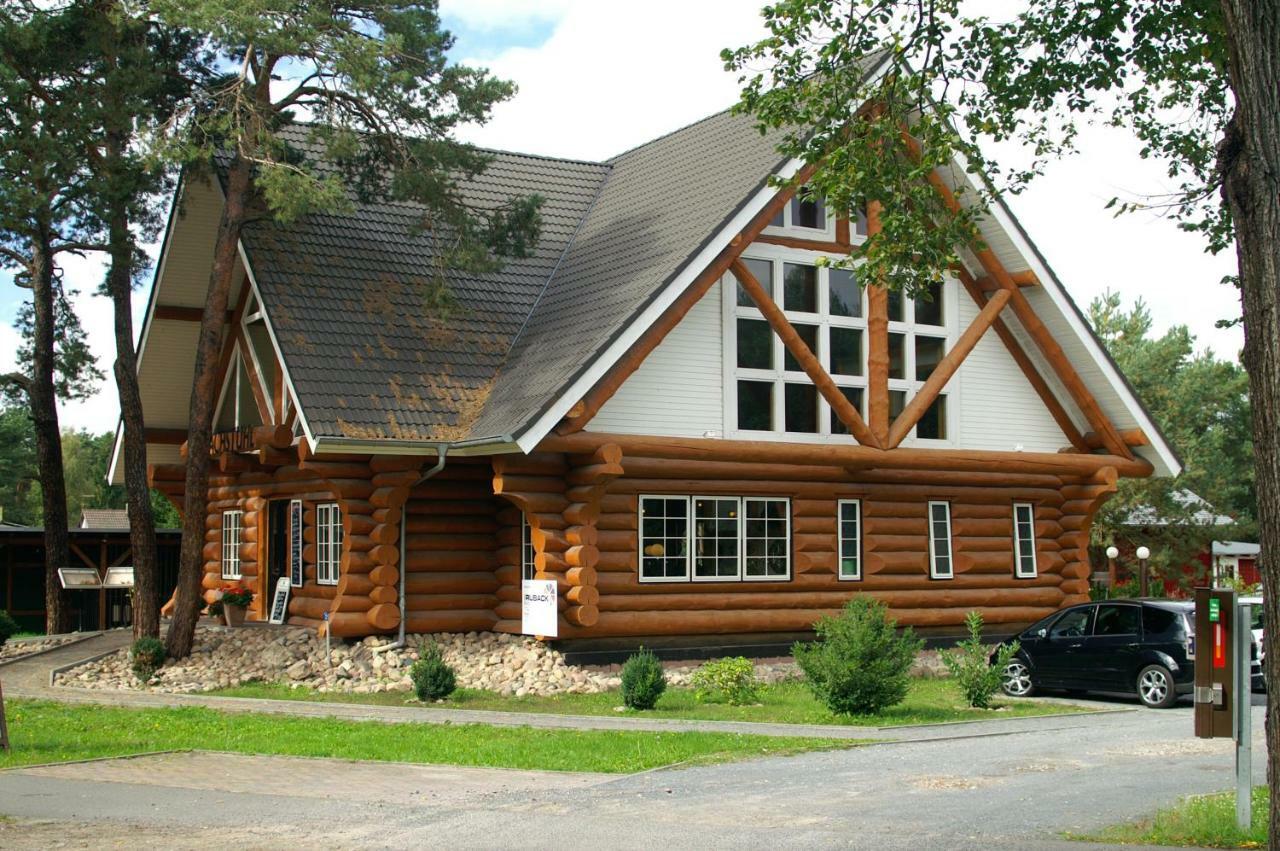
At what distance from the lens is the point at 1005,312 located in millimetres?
26844

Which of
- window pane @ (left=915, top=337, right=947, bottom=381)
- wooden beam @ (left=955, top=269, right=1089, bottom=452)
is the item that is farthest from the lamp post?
window pane @ (left=915, top=337, right=947, bottom=381)

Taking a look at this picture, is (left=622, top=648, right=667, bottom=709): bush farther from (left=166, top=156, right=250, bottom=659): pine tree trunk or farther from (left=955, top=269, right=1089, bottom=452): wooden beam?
(left=955, top=269, right=1089, bottom=452): wooden beam

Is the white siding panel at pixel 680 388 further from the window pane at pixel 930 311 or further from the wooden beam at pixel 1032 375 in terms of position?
the wooden beam at pixel 1032 375

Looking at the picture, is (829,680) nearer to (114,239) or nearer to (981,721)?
(981,721)

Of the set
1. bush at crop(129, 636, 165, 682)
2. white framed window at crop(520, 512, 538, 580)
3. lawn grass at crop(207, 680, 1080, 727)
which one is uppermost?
white framed window at crop(520, 512, 538, 580)

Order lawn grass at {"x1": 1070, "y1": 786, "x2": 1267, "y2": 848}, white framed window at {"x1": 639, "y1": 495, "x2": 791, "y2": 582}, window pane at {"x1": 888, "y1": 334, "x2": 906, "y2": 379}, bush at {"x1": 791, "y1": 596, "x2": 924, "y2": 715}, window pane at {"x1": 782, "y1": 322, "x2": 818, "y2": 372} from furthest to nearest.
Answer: window pane at {"x1": 888, "y1": 334, "x2": 906, "y2": 379} → window pane at {"x1": 782, "y1": 322, "x2": 818, "y2": 372} → white framed window at {"x1": 639, "y1": 495, "x2": 791, "y2": 582} → bush at {"x1": 791, "y1": 596, "x2": 924, "y2": 715} → lawn grass at {"x1": 1070, "y1": 786, "x2": 1267, "y2": 848}

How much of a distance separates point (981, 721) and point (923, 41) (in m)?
8.34

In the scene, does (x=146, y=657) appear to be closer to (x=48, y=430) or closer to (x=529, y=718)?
(x=529, y=718)

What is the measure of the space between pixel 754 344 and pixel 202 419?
9254 mm

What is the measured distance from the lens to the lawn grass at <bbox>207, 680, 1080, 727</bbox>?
18.1 m

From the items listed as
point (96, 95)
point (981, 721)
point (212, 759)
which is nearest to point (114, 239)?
point (96, 95)

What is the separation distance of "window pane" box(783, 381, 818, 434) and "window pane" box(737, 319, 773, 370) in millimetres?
643

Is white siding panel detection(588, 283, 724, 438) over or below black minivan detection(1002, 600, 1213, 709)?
over

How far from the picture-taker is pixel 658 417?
22.7 m
